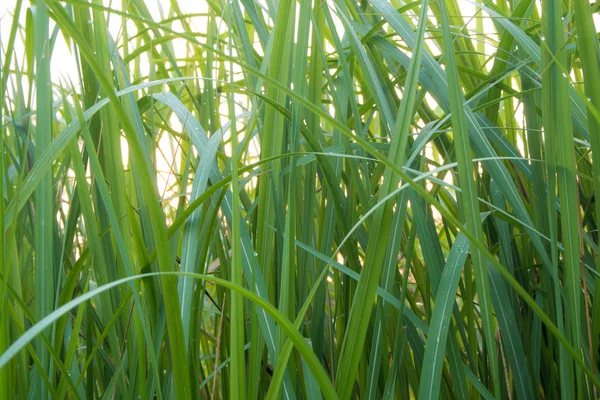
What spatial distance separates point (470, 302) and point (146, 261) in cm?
35

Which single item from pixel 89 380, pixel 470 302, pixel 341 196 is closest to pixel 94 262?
pixel 89 380

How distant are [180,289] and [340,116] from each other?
24 cm

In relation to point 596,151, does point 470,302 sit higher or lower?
lower

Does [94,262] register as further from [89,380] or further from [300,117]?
[300,117]

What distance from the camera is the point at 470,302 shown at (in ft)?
2.11

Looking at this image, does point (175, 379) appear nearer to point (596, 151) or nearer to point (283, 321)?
point (283, 321)

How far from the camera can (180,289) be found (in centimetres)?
48

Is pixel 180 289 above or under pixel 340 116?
under

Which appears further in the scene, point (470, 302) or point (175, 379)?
point (470, 302)

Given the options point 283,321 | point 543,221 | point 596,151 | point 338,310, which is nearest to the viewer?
point 283,321

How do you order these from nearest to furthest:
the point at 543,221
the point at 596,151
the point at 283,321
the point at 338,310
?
the point at 283,321 → the point at 596,151 → the point at 543,221 → the point at 338,310

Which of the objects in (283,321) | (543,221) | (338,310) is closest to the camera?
(283,321)

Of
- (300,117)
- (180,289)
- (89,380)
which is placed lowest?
(89,380)

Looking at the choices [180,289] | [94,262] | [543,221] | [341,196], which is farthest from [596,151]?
[94,262]
